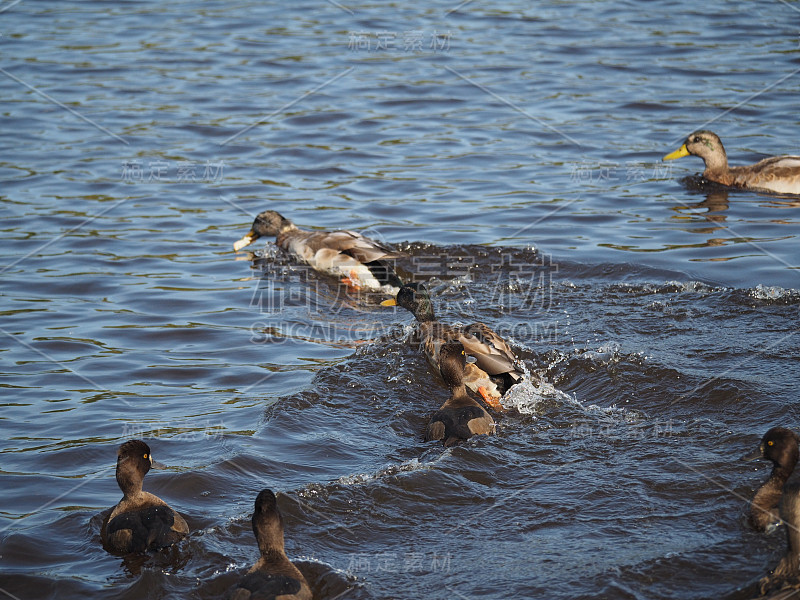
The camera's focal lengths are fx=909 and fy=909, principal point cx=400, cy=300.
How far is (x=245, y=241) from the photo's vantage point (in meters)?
10.7

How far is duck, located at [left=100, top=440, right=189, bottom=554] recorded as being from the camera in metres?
4.93

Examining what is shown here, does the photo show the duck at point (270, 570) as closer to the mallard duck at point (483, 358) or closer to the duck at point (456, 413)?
the duck at point (456, 413)

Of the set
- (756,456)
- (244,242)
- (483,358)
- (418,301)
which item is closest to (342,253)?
(244,242)

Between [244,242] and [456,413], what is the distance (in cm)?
520

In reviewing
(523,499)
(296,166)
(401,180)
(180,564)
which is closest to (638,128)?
(401,180)

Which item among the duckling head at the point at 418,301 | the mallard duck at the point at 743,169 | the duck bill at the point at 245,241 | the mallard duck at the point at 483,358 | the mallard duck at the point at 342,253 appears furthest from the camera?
the mallard duck at the point at 743,169

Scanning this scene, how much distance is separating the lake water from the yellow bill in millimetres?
344

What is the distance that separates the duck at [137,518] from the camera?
4930 mm

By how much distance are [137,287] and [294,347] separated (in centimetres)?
222

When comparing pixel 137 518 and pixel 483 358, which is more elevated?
pixel 483 358

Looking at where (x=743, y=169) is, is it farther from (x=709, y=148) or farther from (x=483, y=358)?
(x=483, y=358)

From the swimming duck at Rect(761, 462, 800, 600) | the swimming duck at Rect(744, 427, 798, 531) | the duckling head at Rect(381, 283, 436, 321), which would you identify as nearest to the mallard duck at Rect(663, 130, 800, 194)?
the duckling head at Rect(381, 283, 436, 321)

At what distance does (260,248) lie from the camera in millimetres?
11031

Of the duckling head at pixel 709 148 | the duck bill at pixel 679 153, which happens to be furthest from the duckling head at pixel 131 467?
the duck bill at pixel 679 153
